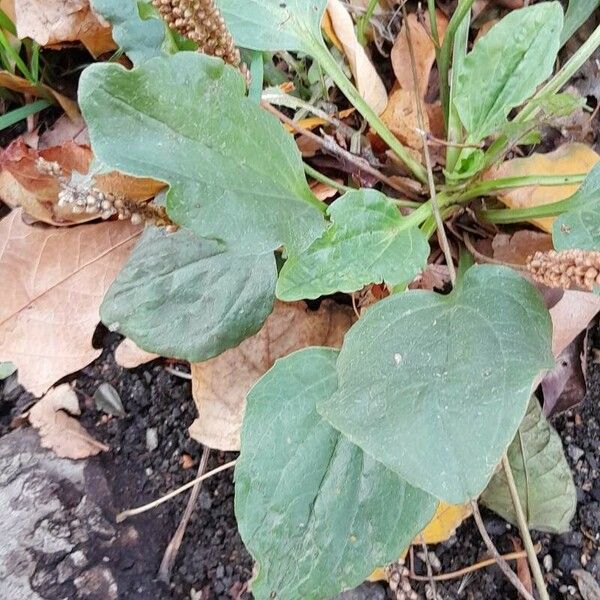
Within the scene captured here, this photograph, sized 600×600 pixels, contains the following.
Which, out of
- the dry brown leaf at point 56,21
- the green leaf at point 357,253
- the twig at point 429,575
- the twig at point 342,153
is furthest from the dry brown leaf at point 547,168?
the dry brown leaf at point 56,21

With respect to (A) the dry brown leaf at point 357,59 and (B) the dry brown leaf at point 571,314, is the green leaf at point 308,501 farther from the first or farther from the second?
(A) the dry brown leaf at point 357,59

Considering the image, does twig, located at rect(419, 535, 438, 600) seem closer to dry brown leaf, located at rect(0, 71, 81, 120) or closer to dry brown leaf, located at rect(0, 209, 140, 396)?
dry brown leaf, located at rect(0, 209, 140, 396)

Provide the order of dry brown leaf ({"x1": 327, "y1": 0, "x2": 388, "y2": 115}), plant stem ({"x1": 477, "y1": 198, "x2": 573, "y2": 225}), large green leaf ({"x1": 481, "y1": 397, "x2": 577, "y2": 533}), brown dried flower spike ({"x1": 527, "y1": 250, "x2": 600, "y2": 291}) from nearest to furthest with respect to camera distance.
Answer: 1. brown dried flower spike ({"x1": 527, "y1": 250, "x2": 600, "y2": 291})
2. plant stem ({"x1": 477, "y1": 198, "x2": 573, "y2": 225})
3. large green leaf ({"x1": 481, "y1": 397, "x2": 577, "y2": 533})
4. dry brown leaf ({"x1": 327, "y1": 0, "x2": 388, "y2": 115})

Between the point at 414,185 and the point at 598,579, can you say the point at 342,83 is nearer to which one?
the point at 414,185

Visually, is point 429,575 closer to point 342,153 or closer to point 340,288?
point 340,288

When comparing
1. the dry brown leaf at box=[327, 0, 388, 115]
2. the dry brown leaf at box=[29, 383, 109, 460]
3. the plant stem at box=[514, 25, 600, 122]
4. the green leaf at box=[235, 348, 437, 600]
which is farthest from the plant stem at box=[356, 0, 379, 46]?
the dry brown leaf at box=[29, 383, 109, 460]

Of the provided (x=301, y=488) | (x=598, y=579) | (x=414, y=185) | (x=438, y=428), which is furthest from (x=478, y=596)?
(x=414, y=185)
